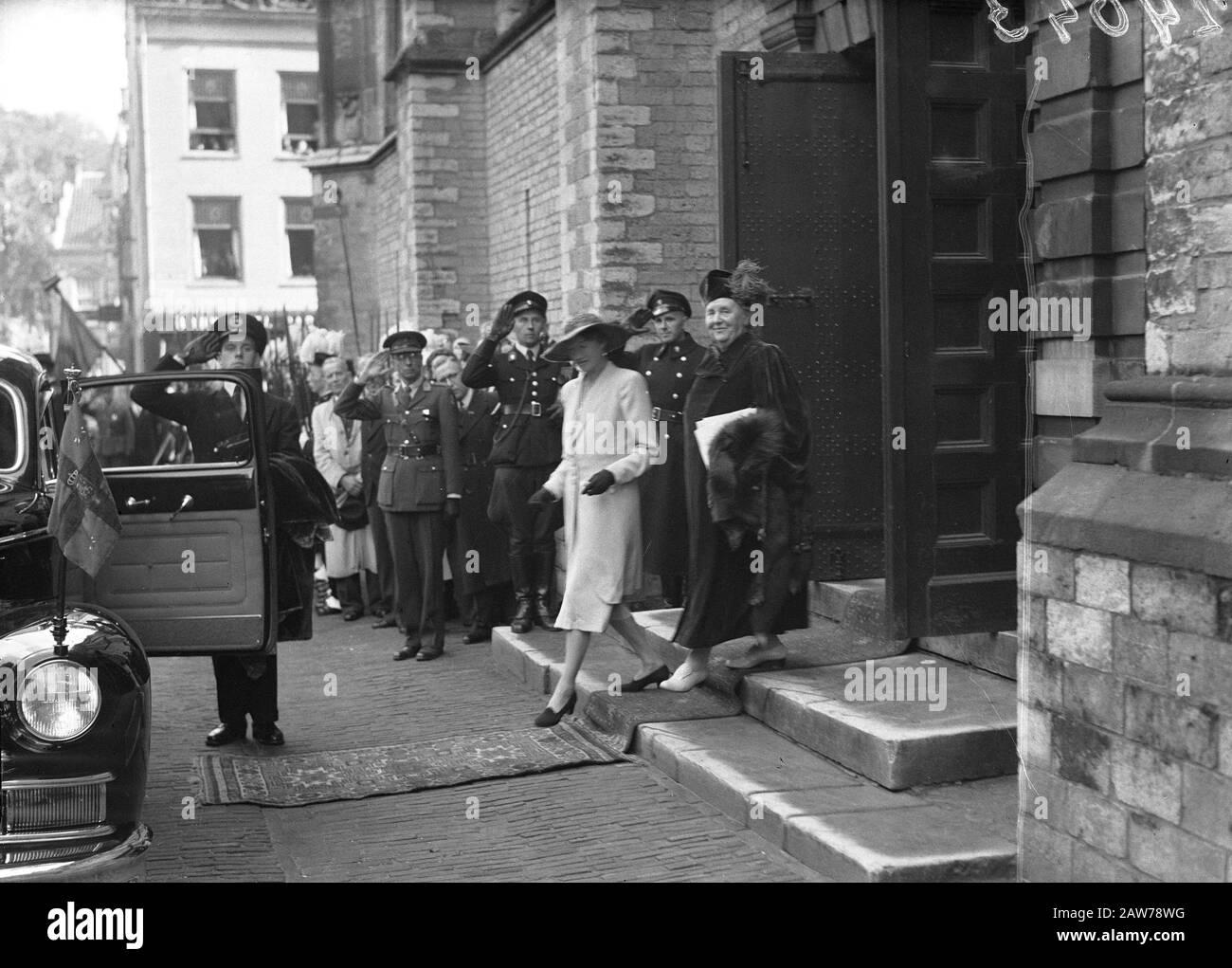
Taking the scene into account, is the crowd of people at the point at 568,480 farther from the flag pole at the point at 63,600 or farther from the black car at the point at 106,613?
the flag pole at the point at 63,600

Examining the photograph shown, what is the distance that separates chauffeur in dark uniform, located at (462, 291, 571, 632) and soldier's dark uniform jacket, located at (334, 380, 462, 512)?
316 mm

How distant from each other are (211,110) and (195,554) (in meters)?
35.5

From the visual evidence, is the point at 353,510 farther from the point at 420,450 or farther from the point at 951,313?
the point at 951,313

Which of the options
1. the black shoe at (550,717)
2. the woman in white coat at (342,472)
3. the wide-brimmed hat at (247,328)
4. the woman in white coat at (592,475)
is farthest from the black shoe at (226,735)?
the woman in white coat at (342,472)

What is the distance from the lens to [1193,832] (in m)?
4.66

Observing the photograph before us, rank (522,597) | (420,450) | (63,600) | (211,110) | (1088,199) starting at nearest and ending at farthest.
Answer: (63,600) < (1088,199) < (420,450) < (522,597) < (211,110)

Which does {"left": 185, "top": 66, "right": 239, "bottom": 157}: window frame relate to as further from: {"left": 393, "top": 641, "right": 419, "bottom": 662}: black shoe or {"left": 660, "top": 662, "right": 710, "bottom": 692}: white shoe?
{"left": 660, "top": 662, "right": 710, "bottom": 692}: white shoe

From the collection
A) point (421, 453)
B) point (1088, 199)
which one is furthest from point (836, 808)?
point (421, 453)

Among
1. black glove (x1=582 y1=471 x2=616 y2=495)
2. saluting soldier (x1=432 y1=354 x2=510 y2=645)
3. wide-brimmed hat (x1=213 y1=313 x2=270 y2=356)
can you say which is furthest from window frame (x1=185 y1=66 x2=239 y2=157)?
black glove (x1=582 y1=471 x2=616 y2=495)

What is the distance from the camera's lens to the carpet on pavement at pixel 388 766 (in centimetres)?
711

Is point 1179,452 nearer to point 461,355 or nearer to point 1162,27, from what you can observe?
point 1162,27

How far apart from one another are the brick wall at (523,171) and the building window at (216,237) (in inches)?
937

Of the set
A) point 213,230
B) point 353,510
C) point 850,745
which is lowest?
point 850,745

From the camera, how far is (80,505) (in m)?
5.26
